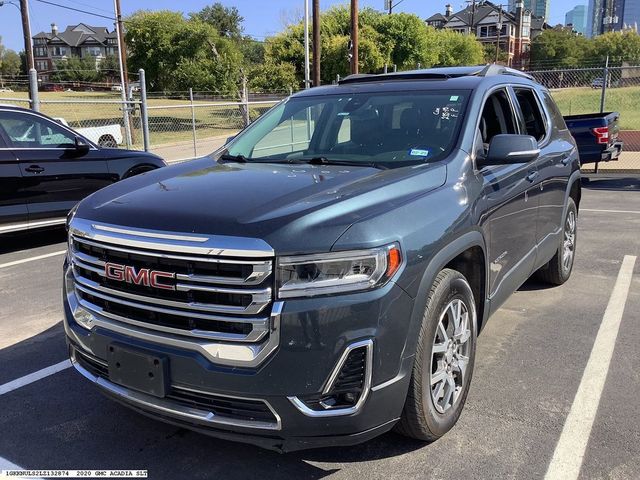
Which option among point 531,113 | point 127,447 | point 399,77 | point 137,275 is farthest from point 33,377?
point 531,113

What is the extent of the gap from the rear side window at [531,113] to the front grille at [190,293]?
10.1 ft

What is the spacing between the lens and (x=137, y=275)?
2.60 m

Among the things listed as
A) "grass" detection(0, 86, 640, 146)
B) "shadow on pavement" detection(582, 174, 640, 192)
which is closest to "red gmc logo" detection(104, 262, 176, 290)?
"shadow on pavement" detection(582, 174, 640, 192)

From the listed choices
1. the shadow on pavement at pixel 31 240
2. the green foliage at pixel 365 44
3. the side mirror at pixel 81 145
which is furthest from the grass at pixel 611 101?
the shadow on pavement at pixel 31 240

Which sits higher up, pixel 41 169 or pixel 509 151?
pixel 509 151

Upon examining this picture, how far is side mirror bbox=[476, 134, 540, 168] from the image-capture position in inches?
135

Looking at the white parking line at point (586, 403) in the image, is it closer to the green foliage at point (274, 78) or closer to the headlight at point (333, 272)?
the headlight at point (333, 272)

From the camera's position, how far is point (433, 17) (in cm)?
11194

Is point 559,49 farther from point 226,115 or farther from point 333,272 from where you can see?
point 333,272

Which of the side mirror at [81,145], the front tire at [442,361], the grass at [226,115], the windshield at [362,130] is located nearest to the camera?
the front tire at [442,361]

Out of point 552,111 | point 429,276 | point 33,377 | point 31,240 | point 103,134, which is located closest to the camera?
point 429,276

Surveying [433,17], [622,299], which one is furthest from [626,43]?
[622,299]

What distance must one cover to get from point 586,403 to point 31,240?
738 centimetres

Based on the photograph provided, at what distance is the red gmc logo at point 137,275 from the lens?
2.54 m
